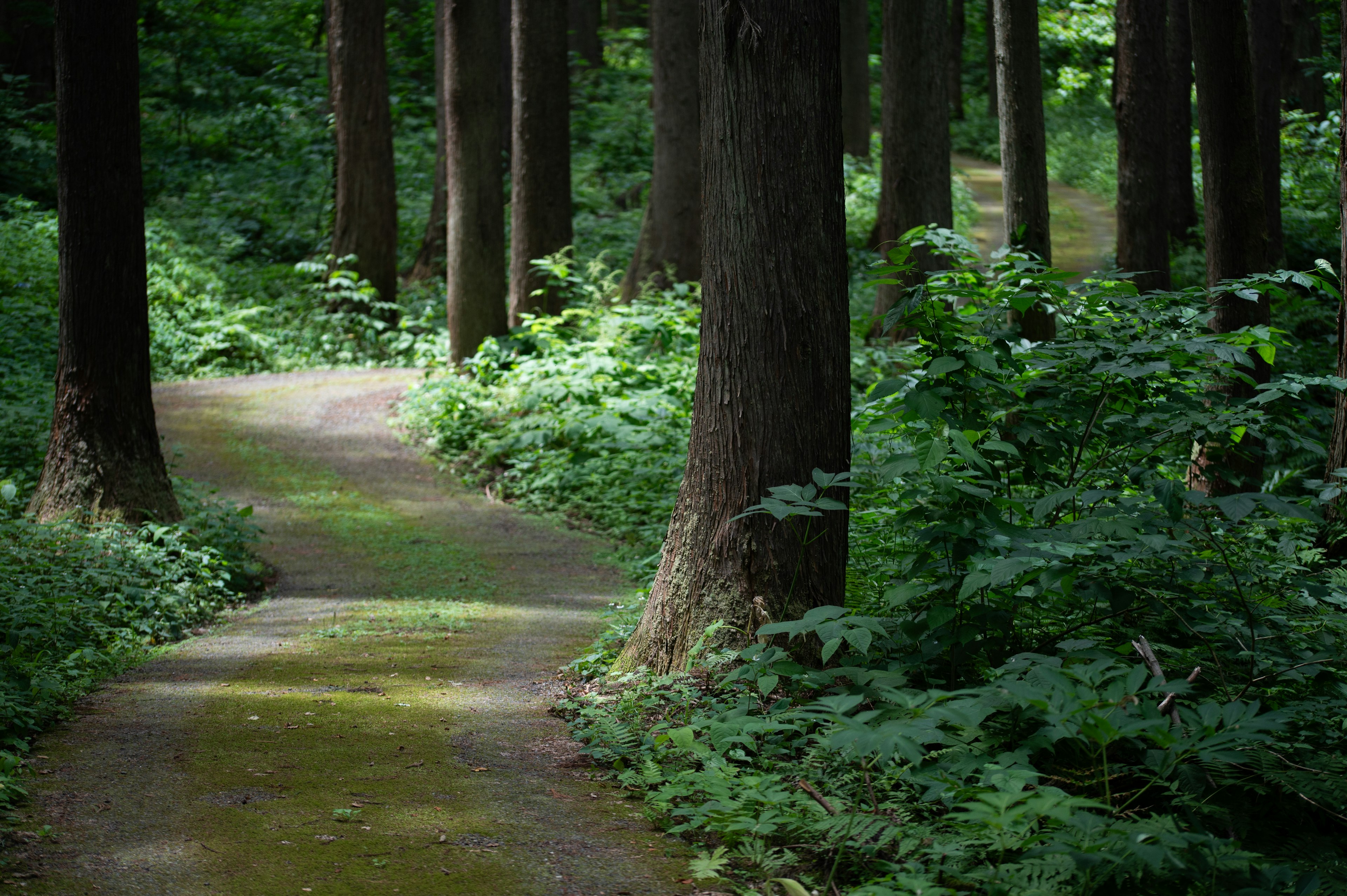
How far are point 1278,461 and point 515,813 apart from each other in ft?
31.9

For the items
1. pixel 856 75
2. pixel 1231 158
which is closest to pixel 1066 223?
pixel 856 75

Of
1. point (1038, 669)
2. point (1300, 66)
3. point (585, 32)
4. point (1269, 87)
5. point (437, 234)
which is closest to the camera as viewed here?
point (1038, 669)

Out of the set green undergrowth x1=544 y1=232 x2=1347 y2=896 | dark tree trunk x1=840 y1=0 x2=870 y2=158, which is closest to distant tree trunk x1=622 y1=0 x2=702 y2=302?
green undergrowth x1=544 y1=232 x2=1347 y2=896

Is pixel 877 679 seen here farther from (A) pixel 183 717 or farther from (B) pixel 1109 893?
(A) pixel 183 717

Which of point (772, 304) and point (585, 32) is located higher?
point (585, 32)

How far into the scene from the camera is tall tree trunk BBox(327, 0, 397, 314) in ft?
54.4

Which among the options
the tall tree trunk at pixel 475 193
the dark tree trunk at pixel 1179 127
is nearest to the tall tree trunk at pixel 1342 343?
the dark tree trunk at pixel 1179 127

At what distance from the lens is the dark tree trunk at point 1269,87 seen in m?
13.5

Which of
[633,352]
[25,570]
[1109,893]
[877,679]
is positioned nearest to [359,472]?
[633,352]

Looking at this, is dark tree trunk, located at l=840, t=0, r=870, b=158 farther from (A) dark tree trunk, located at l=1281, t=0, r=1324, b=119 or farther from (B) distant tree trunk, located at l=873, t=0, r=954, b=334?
(B) distant tree trunk, located at l=873, t=0, r=954, b=334

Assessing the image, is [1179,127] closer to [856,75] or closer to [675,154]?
[675,154]

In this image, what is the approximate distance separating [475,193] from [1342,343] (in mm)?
10966

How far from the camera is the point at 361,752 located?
13.9 feet

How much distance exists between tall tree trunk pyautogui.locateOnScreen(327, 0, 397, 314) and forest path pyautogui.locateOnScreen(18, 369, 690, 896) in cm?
933
